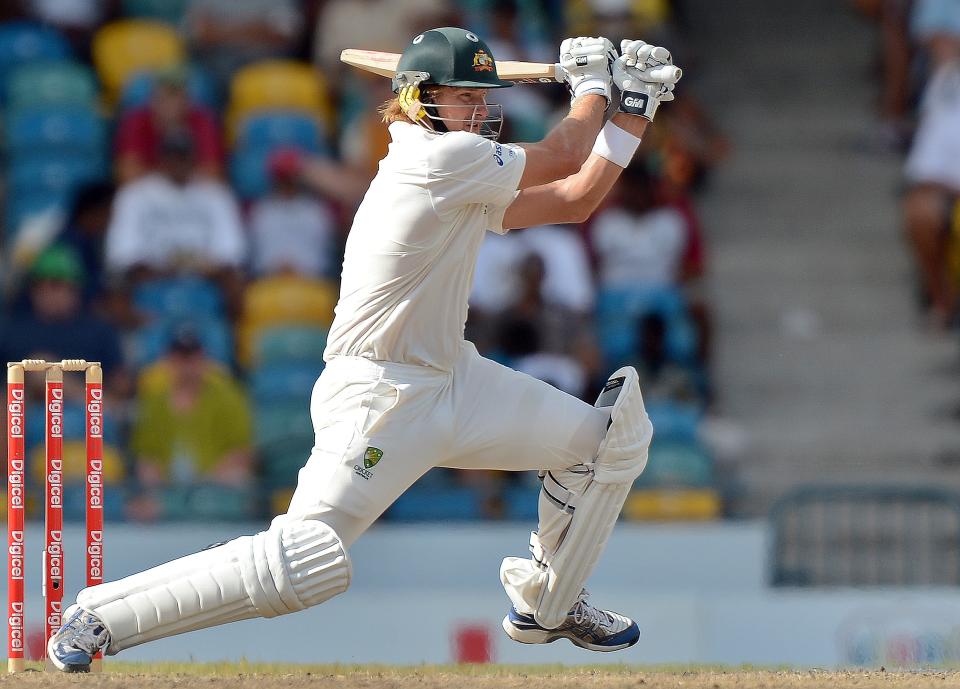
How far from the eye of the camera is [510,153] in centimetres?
505

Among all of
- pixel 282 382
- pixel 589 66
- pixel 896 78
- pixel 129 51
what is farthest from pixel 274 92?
pixel 589 66

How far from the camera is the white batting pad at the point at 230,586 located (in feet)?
15.9

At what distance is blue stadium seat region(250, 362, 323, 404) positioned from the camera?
8977mm

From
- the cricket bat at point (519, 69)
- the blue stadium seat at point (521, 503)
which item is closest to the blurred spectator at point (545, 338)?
the blue stadium seat at point (521, 503)

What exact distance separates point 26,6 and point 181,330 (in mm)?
2806

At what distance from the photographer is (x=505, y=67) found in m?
5.50

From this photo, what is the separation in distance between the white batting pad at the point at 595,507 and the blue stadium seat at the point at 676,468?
10.7 feet

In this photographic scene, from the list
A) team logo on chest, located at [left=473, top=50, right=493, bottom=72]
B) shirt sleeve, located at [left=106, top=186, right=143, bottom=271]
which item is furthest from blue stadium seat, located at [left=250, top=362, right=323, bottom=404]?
team logo on chest, located at [left=473, top=50, right=493, bottom=72]

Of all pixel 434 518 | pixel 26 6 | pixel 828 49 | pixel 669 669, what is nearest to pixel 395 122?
pixel 669 669

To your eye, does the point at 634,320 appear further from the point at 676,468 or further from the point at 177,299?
the point at 177,299

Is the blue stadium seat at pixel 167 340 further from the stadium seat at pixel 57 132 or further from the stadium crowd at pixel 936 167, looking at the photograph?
the stadium crowd at pixel 936 167

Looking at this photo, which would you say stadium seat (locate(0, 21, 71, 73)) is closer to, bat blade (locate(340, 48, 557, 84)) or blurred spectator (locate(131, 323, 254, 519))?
blurred spectator (locate(131, 323, 254, 519))

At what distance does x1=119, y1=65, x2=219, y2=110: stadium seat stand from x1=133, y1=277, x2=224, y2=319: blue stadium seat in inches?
45.5

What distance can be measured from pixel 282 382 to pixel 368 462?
4.16 meters
